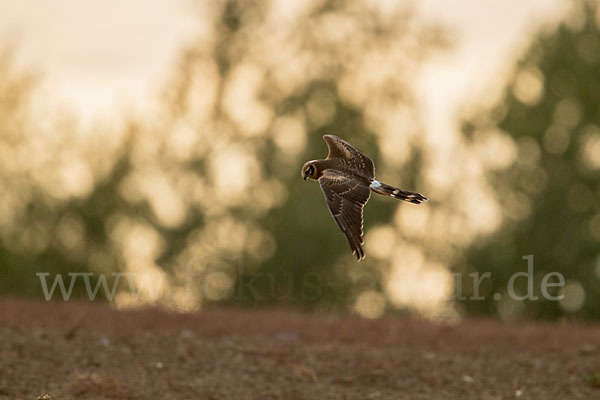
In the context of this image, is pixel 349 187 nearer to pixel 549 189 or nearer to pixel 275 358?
pixel 275 358

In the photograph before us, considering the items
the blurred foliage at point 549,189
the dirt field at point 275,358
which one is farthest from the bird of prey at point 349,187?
the blurred foliage at point 549,189

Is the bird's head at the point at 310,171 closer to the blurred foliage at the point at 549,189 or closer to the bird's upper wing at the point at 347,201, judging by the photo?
the bird's upper wing at the point at 347,201

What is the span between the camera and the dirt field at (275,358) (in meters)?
13.1

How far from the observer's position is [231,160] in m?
33.9

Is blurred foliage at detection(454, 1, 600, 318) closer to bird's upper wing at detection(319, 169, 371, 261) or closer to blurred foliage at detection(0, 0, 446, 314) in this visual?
blurred foliage at detection(0, 0, 446, 314)

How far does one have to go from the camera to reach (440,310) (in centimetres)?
3017

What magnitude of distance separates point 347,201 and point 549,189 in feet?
65.4

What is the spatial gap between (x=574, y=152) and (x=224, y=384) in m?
19.8

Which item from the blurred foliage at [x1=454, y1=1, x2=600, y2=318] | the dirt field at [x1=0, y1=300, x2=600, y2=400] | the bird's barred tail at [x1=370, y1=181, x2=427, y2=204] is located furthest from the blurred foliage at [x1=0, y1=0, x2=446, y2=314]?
the bird's barred tail at [x1=370, y1=181, x2=427, y2=204]

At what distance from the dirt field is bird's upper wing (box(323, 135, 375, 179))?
2768 millimetres

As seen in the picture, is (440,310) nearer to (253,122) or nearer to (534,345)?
(253,122)

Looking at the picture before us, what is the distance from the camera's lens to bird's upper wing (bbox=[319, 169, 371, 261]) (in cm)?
1056

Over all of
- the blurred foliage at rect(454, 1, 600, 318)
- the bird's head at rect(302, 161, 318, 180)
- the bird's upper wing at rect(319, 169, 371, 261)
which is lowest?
the bird's upper wing at rect(319, 169, 371, 261)

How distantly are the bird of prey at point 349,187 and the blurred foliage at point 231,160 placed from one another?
18.4m
